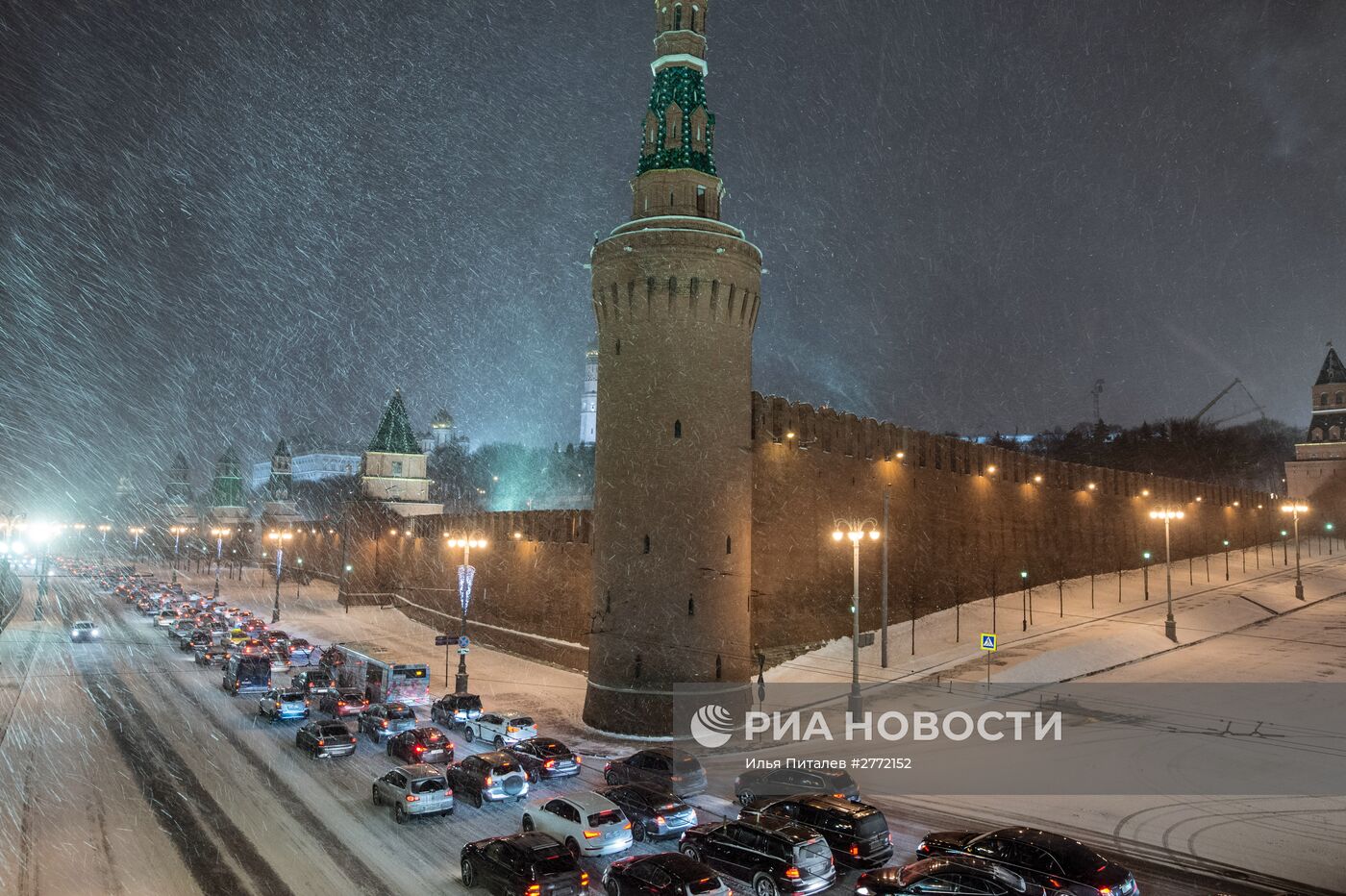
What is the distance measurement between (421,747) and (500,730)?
126 inches

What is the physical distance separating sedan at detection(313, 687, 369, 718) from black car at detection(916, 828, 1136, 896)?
71.6 ft

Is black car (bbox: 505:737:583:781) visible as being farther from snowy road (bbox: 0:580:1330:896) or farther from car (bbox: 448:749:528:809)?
car (bbox: 448:749:528:809)

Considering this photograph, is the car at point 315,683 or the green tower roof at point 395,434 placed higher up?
the green tower roof at point 395,434

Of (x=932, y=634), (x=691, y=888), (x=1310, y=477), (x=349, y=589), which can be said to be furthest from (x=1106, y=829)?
(x=1310, y=477)

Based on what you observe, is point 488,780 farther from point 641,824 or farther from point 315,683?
point 315,683

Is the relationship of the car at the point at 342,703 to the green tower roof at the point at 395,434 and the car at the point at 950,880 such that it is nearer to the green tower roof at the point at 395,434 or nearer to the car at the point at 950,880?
the car at the point at 950,880

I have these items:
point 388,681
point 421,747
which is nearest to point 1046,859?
point 421,747

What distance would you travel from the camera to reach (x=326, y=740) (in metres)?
24.4

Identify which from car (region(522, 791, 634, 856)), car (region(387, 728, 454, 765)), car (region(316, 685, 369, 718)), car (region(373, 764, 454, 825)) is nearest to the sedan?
car (region(316, 685, 369, 718))

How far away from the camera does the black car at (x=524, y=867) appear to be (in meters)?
14.5

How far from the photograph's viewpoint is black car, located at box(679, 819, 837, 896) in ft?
48.9

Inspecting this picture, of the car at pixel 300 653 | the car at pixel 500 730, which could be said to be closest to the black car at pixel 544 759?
the car at pixel 500 730

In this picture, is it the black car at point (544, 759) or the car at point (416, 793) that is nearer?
the car at point (416, 793)

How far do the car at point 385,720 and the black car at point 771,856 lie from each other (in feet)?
46.7
